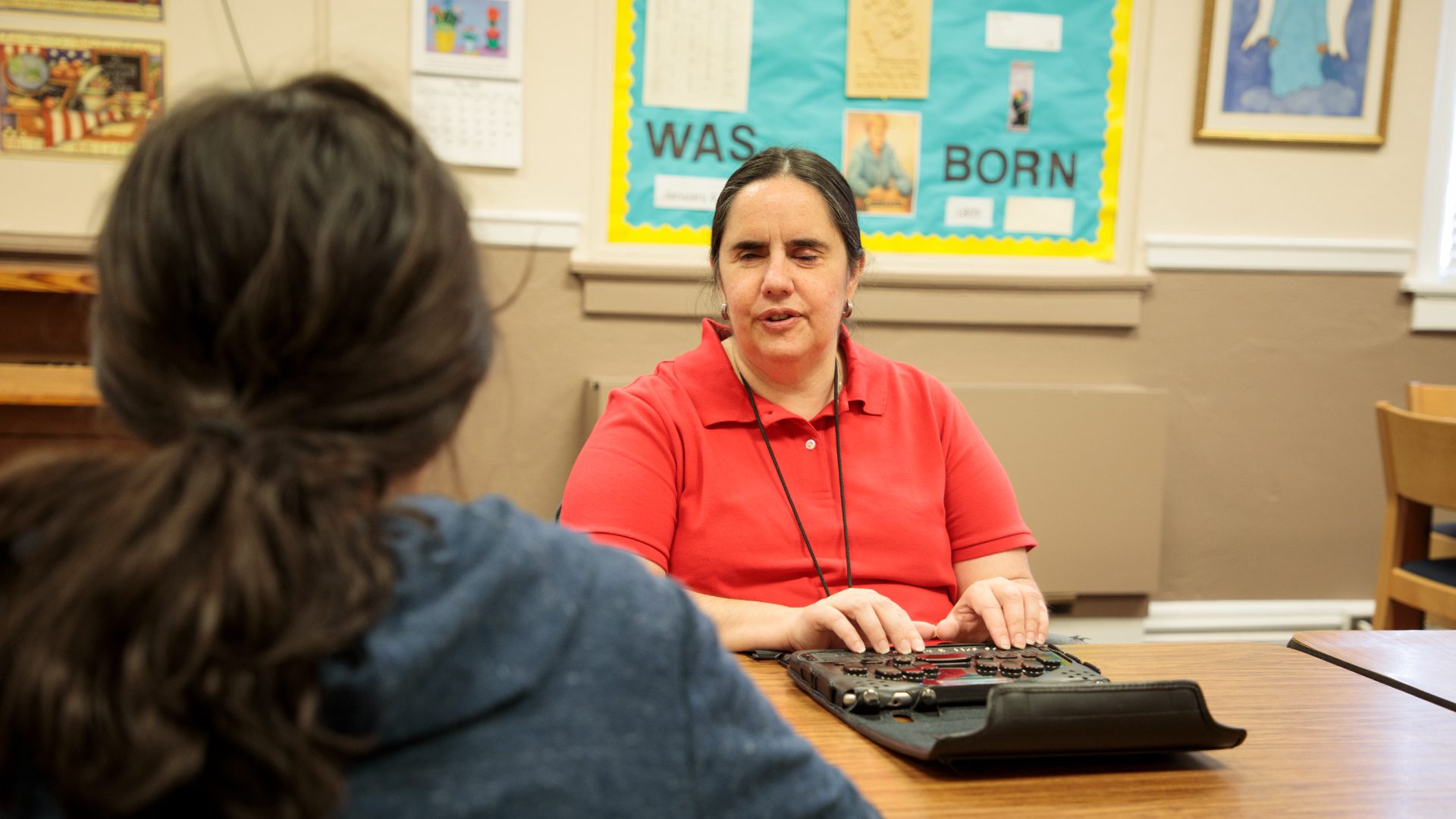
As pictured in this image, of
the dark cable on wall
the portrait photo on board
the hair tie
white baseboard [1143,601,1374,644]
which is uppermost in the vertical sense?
the dark cable on wall

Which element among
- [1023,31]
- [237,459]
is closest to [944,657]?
[237,459]

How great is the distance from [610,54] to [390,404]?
2.49m

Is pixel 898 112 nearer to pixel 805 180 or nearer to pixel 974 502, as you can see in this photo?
pixel 805 180

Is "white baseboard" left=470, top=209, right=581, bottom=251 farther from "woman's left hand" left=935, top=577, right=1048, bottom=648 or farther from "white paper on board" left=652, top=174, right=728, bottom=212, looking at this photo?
"woman's left hand" left=935, top=577, right=1048, bottom=648

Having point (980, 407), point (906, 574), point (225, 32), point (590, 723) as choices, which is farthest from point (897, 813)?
point (225, 32)

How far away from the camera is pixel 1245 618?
132 inches

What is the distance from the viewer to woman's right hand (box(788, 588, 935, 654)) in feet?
4.24

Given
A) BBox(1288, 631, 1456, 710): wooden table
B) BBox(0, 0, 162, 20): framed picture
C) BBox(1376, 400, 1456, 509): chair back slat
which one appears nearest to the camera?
BBox(1288, 631, 1456, 710): wooden table

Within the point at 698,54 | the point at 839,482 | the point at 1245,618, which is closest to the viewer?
the point at 839,482

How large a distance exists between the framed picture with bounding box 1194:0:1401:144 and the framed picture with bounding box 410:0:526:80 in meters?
1.84

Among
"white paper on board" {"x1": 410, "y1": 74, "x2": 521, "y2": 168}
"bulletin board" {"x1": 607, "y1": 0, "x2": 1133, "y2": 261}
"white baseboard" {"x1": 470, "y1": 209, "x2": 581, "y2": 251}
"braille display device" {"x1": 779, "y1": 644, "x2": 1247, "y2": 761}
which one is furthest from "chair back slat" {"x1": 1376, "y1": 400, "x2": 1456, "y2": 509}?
"white paper on board" {"x1": 410, "y1": 74, "x2": 521, "y2": 168}

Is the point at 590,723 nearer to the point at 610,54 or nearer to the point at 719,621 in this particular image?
the point at 719,621

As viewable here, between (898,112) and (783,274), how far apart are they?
1.47 metres

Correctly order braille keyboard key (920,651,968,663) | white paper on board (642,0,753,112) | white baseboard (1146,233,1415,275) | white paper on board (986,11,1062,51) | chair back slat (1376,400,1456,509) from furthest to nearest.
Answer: white baseboard (1146,233,1415,275) → white paper on board (986,11,1062,51) → white paper on board (642,0,753,112) → chair back slat (1376,400,1456,509) → braille keyboard key (920,651,968,663)
